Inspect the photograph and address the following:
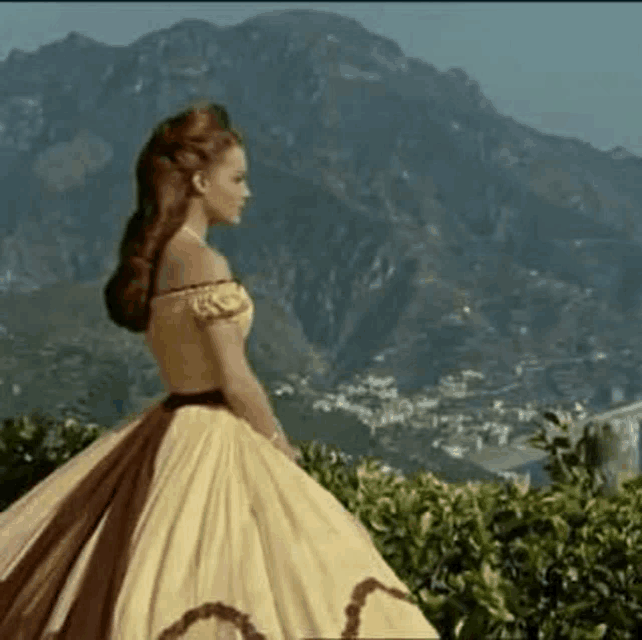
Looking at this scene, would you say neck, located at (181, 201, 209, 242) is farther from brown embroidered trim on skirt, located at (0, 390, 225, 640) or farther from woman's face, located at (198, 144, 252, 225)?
brown embroidered trim on skirt, located at (0, 390, 225, 640)

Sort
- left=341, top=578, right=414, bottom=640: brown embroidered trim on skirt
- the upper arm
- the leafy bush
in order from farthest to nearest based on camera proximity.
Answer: the leafy bush → the upper arm → left=341, top=578, right=414, bottom=640: brown embroidered trim on skirt

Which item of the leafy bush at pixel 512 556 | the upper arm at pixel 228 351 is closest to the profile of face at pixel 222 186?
the upper arm at pixel 228 351

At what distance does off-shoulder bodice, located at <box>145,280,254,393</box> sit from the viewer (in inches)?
237

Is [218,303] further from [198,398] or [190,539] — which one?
[190,539]

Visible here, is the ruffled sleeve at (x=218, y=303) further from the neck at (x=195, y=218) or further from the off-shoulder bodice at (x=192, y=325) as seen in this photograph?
the neck at (x=195, y=218)

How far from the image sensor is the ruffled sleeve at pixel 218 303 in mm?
6004

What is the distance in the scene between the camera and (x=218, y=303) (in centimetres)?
602

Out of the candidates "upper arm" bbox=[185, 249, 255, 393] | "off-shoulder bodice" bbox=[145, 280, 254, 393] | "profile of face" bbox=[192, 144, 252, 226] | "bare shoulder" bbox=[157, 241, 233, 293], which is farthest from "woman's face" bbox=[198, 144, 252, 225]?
"upper arm" bbox=[185, 249, 255, 393]

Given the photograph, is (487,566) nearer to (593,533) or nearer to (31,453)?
(593,533)

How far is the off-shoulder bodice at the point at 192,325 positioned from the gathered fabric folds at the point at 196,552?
84mm

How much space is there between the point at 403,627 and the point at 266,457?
2.47ft

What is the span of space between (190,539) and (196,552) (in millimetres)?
48

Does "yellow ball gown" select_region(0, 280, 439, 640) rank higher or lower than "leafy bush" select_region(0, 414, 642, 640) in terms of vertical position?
higher

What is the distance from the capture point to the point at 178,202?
6.29 meters
